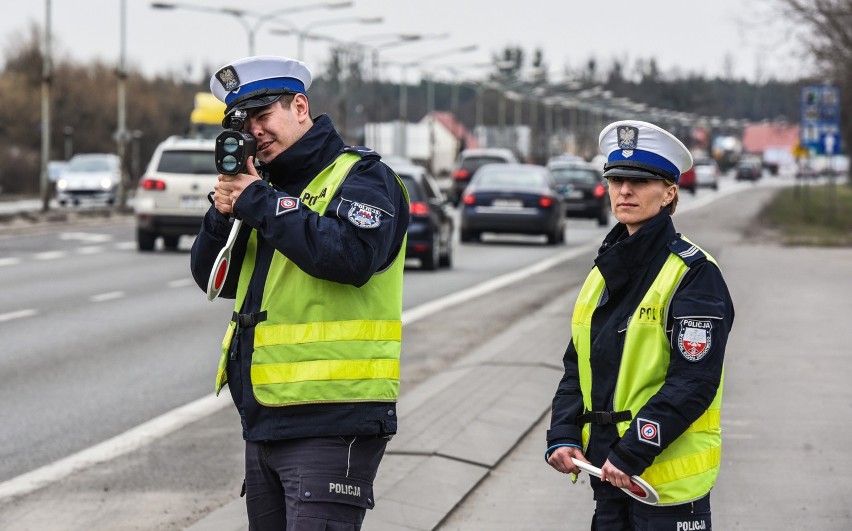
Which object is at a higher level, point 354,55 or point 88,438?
point 354,55

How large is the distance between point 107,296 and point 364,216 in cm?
1459

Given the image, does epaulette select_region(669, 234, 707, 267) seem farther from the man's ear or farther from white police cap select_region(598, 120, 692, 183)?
the man's ear

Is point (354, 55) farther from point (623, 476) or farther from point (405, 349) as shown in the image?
point (623, 476)

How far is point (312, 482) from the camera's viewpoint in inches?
150

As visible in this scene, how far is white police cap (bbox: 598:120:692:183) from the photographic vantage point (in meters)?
3.91

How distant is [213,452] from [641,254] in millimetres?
5035

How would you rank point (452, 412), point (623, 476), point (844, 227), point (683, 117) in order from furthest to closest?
1. point (683, 117)
2. point (844, 227)
3. point (452, 412)
4. point (623, 476)

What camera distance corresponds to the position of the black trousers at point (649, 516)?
3.75 m

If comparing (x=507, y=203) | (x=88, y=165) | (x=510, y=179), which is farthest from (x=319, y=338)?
(x=88, y=165)

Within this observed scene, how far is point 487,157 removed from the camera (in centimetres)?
4875

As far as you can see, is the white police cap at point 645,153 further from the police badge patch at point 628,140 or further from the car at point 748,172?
the car at point 748,172

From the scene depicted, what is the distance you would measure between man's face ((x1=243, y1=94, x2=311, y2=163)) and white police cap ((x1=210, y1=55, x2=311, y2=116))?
27 millimetres

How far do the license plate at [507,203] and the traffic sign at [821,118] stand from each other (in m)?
8.03

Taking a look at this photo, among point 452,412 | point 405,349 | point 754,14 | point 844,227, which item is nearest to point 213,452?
point 452,412
